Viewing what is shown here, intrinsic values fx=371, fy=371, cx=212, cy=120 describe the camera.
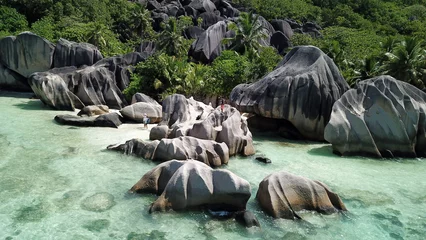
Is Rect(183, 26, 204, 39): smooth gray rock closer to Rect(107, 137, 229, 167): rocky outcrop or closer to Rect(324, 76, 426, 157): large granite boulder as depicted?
Rect(324, 76, 426, 157): large granite boulder

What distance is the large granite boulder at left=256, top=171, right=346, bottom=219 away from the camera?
11.0 meters

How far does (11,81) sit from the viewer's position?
33281mm

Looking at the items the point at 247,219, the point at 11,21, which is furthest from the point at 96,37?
the point at 247,219

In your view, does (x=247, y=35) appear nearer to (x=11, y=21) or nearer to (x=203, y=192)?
(x=11, y=21)

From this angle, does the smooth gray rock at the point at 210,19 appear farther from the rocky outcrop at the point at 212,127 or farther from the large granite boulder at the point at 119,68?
the rocky outcrop at the point at 212,127

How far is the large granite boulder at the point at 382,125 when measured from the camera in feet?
59.7

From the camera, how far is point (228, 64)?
1206 inches

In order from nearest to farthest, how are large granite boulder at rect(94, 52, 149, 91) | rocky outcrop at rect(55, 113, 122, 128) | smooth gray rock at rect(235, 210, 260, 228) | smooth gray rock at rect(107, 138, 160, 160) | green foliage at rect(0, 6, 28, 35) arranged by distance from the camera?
smooth gray rock at rect(235, 210, 260, 228) → smooth gray rock at rect(107, 138, 160, 160) → rocky outcrop at rect(55, 113, 122, 128) → large granite boulder at rect(94, 52, 149, 91) → green foliage at rect(0, 6, 28, 35)

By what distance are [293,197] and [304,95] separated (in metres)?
10.6

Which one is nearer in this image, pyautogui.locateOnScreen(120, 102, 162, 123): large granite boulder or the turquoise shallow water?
the turquoise shallow water

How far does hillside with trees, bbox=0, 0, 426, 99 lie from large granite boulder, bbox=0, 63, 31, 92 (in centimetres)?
828

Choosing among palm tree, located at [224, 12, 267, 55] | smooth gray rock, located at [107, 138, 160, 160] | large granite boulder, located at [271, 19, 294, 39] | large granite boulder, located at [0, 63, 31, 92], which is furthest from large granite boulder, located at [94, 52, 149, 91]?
large granite boulder, located at [271, 19, 294, 39]

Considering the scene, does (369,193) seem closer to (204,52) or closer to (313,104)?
(313,104)

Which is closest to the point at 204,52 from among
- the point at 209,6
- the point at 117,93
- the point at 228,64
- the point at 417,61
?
the point at 228,64
